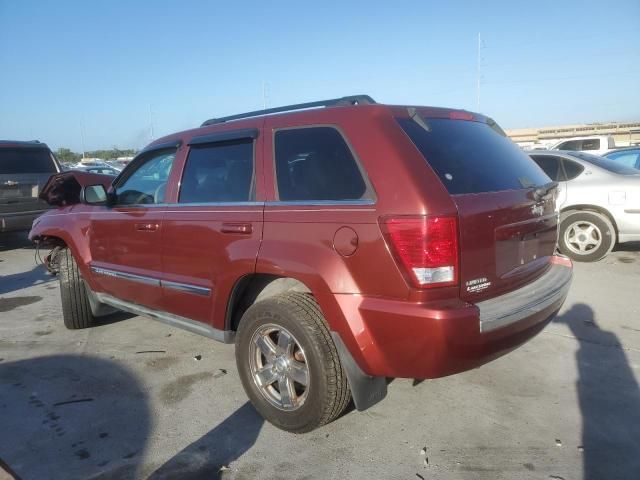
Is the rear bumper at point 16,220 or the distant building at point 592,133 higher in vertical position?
the distant building at point 592,133

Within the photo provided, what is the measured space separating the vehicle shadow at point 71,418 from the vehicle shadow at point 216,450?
23cm

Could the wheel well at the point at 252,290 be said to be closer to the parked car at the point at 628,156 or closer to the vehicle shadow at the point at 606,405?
the vehicle shadow at the point at 606,405

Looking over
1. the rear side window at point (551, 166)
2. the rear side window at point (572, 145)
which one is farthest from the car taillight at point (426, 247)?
the rear side window at point (572, 145)

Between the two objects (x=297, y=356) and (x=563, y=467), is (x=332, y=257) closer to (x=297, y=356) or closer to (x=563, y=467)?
(x=297, y=356)

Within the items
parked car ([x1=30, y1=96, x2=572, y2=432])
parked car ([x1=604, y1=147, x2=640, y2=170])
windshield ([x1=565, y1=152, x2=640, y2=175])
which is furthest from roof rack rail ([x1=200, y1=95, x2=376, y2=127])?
parked car ([x1=604, y1=147, x2=640, y2=170])

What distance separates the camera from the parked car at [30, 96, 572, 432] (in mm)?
2301

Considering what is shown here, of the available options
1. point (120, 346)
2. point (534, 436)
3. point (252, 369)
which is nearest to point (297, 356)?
point (252, 369)

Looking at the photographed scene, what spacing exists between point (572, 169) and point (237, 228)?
5.89 metres

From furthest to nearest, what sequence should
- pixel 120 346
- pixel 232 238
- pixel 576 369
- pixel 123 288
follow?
pixel 120 346, pixel 123 288, pixel 576 369, pixel 232 238

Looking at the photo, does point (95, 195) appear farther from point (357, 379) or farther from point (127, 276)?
point (357, 379)

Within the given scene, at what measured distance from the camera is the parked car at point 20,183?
8.73 m

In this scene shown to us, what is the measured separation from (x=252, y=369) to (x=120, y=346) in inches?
76.8

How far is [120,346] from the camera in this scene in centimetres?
435

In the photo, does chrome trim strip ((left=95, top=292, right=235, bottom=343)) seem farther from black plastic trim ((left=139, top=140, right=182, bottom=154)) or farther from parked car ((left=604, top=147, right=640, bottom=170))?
parked car ((left=604, top=147, right=640, bottom=170))
